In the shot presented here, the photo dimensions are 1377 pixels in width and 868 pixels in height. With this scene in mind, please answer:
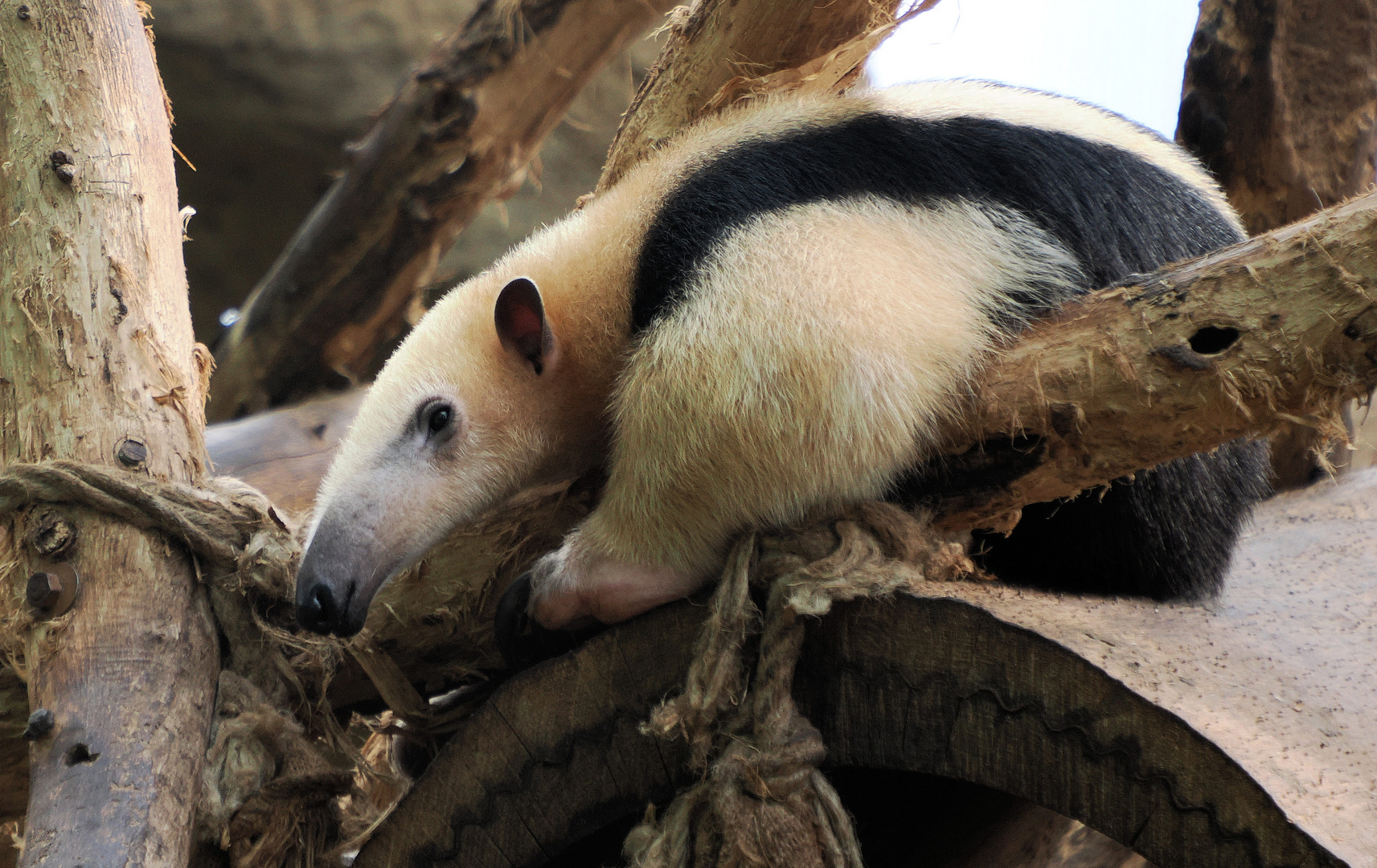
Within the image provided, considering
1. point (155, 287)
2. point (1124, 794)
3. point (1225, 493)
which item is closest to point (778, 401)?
point (1124, 794)

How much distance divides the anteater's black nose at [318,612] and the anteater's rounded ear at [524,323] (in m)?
0.76

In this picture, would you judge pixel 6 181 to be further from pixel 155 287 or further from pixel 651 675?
pixel 651 675

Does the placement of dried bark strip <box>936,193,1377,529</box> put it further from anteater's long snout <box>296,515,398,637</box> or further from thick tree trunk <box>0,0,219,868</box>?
thick tree trunk <box>0,0,219,868</box>

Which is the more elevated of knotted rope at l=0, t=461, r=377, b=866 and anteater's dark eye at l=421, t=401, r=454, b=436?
anteater's dark eye at l=421, t=401, r=454, b=436

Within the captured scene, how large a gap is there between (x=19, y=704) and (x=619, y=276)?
1640 mm

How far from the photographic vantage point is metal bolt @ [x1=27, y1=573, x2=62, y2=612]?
6.53ft

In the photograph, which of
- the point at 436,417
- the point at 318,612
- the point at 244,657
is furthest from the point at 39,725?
the point at 436,417

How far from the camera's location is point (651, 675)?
6.32ft

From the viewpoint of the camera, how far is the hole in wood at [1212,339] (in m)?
1.75

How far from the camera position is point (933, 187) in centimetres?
232

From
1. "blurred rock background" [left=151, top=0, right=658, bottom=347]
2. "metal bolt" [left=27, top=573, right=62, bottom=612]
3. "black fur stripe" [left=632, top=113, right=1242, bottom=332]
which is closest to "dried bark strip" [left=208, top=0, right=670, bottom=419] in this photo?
"black fur stripe" [left=632, top=113, right=1242, bottom=332]

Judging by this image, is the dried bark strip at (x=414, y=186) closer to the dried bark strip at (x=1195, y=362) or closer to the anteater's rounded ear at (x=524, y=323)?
the anteater's rounded ear at (x=524, y=323)

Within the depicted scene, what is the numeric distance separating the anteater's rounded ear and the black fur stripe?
9.6 inches

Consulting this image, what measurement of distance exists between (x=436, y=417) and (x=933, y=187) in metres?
1.33
